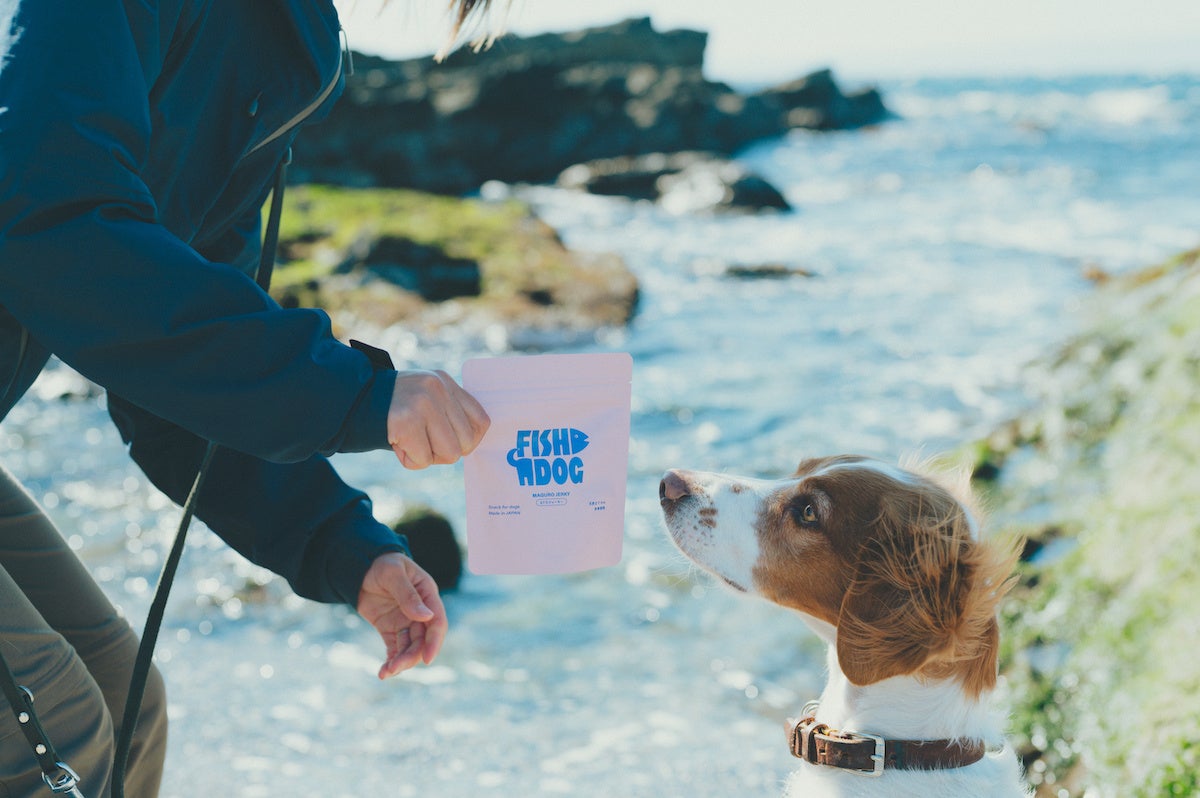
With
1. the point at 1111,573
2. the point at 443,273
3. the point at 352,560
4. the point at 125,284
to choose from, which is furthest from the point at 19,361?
the point at 443,273

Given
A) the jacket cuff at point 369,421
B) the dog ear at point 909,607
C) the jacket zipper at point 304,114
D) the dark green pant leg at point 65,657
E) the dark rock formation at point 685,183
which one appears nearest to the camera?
the jacket cuff at point 369,421

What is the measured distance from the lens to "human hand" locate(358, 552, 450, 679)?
2184 mm

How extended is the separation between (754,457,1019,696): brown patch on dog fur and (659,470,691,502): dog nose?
204 mm

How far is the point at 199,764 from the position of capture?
4258 millimetres

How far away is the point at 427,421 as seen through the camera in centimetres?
161

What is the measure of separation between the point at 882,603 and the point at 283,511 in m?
1.33

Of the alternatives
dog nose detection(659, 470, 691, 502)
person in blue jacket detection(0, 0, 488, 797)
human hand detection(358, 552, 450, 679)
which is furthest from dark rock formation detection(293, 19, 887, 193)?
human hand detection(358, 552, 450, 679)

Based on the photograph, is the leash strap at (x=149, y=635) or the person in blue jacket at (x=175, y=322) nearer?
the person in blue jacket at (x=175, y=322)

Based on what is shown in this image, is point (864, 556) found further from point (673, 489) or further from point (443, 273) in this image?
point (443, 273)

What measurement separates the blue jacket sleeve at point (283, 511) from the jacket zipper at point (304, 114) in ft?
2.22

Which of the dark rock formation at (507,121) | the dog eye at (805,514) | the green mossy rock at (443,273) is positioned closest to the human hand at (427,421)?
the dog eye at (805,514)

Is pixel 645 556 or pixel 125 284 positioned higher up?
pixel 125 284

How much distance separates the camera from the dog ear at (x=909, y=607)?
2338 millimetres

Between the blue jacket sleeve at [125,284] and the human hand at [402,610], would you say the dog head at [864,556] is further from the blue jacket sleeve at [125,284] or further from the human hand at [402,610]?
the blue jacket sleeve at [125,284]
